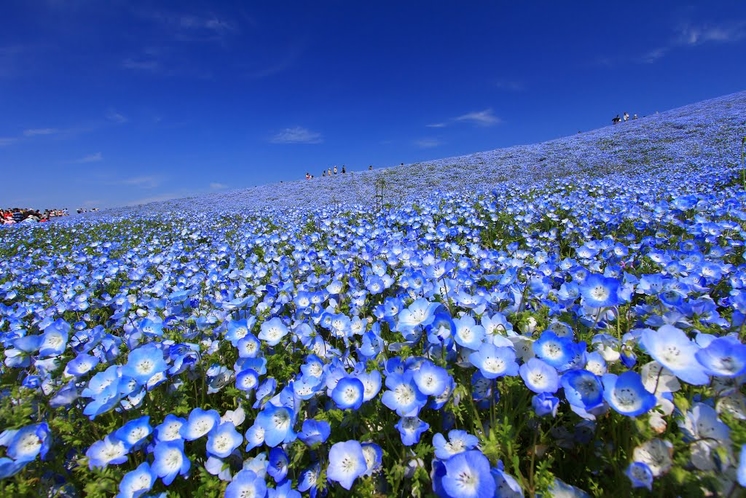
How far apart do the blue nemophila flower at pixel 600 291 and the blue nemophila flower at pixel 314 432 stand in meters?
1.34

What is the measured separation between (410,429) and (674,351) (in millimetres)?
964

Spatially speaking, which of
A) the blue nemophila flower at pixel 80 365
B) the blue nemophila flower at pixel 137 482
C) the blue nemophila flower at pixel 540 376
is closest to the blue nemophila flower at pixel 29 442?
the blue nemophila flower at pixel 80 365

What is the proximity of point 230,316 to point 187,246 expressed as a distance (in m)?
5.75

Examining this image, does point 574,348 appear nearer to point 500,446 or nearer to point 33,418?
point 500,446

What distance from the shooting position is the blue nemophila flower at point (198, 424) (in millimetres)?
1632

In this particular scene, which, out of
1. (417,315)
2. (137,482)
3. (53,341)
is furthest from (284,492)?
(53,341)

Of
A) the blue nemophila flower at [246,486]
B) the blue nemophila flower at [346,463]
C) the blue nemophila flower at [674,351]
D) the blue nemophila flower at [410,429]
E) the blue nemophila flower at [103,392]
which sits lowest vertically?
the blue nemophila flower at [246,486]

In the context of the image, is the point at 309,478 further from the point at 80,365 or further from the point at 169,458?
the point at 80,365

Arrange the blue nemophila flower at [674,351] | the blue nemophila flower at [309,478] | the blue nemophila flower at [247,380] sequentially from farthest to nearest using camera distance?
the blue nemophila flower at [247,380] → the blue nemophila flower at [309,478] → the blue nemophila flower at [674,351]

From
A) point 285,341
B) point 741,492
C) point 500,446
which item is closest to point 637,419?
point 741,492

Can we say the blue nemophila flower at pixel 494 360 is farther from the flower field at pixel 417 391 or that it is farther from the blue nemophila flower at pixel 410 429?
the blue nemophila flower at pixel 410 429

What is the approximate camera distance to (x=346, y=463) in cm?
142

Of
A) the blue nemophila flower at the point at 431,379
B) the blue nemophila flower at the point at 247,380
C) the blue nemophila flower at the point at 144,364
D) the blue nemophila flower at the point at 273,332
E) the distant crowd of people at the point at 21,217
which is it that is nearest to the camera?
the blue nemophila flower at the point at 431,379

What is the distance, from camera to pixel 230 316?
9.34 feet
